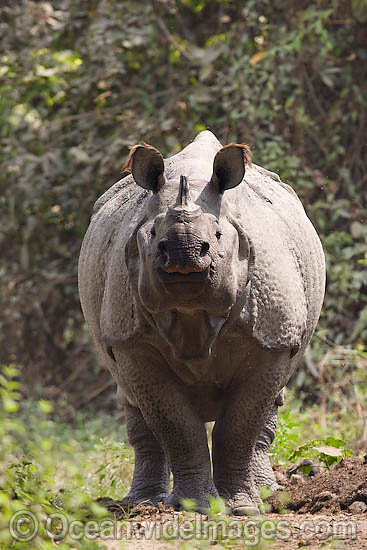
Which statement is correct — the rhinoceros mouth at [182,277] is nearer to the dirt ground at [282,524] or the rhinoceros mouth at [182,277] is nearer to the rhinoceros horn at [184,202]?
the rhinoceros horn at [184,202]

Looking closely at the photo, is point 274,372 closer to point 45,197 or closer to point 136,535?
point 136,535

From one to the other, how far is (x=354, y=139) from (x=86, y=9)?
9.66 feet

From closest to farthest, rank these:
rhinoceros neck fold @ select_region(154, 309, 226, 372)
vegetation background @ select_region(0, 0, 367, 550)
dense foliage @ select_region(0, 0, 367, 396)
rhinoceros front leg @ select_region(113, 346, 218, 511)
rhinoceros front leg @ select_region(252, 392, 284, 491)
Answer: rhinoceros neck fold @ select_region(154, 309, 226, 372), rhinoceros front leg @ select_region(113, 346, 218, 511), rhinoceros front leg @ select_region(252, 392, 284, 491), vegetation background @ select_region(0, 0, 367, 550), dense foliage @ select_region(0, 0, 367, 396)

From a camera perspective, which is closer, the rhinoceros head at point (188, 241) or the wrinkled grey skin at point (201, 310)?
the rhinoceros head at point (188, 241)

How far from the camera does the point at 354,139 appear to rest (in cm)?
974

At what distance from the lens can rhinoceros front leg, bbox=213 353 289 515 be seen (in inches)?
190

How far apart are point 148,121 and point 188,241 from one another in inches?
235

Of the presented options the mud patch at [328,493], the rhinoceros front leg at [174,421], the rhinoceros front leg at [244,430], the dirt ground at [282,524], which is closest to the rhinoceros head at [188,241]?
the rhinoceros front leg at [174,421]

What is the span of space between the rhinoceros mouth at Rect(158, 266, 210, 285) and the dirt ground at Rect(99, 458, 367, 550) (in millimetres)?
940

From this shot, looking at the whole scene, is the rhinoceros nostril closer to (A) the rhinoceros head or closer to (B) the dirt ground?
(A) the rhinoceros head

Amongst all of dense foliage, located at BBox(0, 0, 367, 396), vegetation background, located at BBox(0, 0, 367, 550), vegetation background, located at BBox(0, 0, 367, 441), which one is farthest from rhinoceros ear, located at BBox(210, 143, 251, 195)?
dense foliage, located at BBox(0, 0, 367, 396)

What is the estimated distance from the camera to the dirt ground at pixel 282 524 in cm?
399

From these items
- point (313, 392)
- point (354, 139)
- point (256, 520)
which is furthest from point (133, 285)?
point (354, 139)

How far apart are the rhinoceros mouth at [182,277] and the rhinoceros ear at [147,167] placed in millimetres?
541
